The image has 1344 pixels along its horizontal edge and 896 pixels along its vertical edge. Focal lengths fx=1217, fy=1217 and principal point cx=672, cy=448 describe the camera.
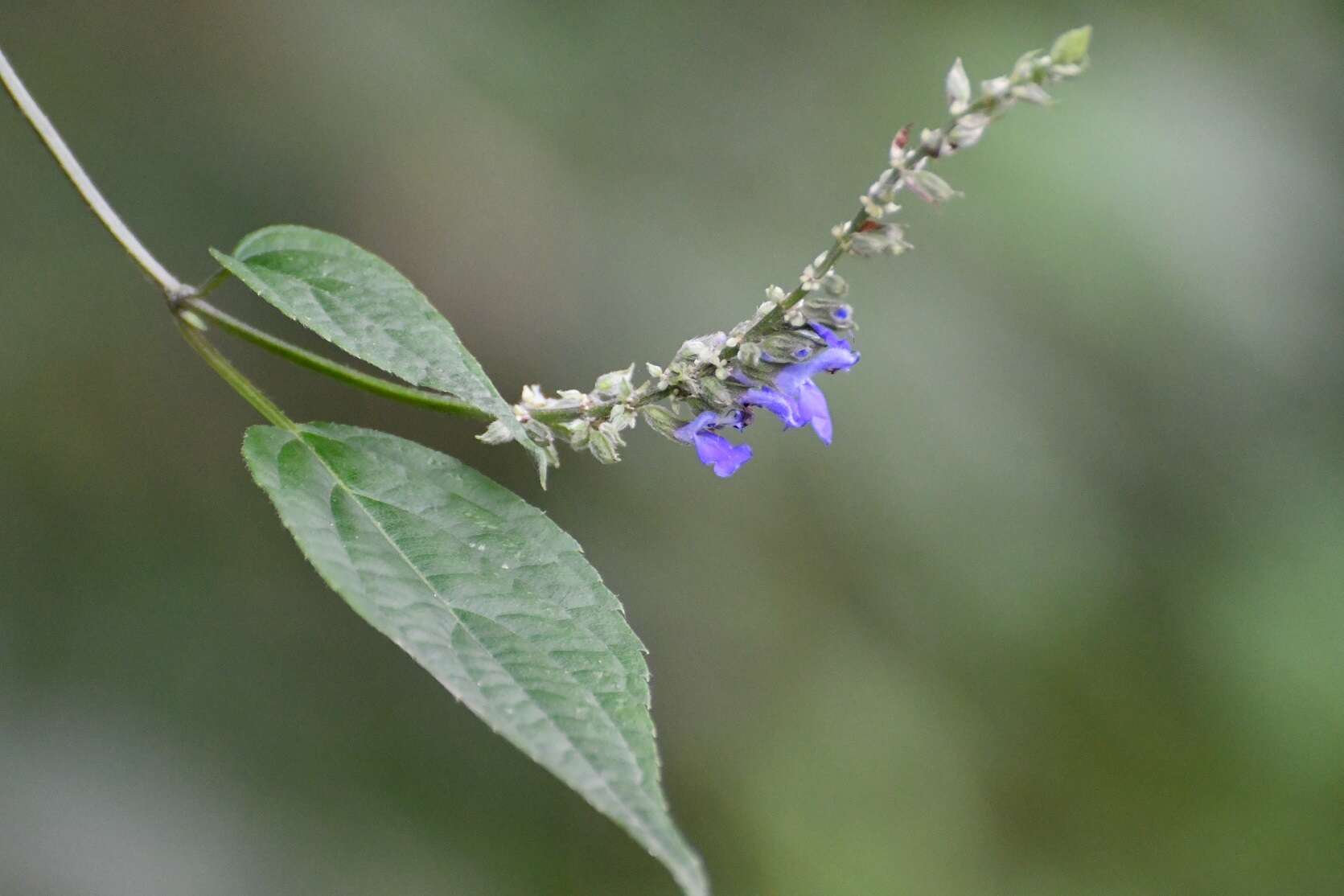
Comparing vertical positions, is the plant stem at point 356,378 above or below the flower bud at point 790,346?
below

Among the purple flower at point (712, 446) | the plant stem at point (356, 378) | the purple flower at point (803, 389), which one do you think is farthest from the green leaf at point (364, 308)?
the purple flower at point (803, 389)

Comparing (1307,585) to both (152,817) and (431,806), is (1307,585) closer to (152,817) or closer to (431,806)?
(431,806)

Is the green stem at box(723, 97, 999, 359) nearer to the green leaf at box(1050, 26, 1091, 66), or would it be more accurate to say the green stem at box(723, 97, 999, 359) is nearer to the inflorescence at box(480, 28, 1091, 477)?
the inflorescence at box(480, 28, 1091, 477)

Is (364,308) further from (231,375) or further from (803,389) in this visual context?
(803,389)

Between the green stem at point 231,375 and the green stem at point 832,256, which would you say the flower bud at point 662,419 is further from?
the green stem at point 231,375

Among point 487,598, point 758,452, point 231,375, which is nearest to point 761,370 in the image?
point 487,598

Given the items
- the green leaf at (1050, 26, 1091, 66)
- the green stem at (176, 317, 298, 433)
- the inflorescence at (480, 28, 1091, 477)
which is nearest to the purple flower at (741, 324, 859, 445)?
the inflorescence at (480, 28, 1091, 477)
